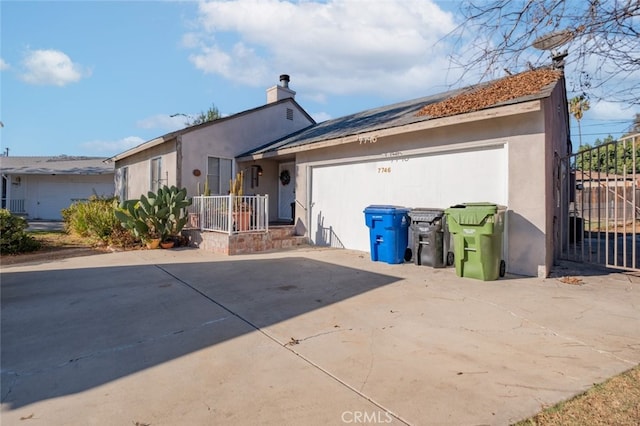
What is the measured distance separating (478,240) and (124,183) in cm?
1610

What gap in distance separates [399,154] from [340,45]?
3770mm

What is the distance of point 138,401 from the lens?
2316mm

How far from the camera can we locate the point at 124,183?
1625 cm

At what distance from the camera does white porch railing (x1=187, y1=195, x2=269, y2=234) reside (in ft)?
29.7

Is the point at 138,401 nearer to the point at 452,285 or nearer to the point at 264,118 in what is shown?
the point at 452,285

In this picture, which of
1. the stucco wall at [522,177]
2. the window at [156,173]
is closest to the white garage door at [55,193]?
the window at [156,173]

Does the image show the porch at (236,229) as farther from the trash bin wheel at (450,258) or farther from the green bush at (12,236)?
the trash bin wheel at (450,258)

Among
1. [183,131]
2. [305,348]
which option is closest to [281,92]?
[183,131]

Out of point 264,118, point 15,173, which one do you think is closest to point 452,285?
point 264,118

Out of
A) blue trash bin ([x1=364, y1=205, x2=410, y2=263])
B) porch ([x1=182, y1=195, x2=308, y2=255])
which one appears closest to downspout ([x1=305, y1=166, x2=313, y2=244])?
porch ([x1=182, y1=195, x2=308, y2=255])

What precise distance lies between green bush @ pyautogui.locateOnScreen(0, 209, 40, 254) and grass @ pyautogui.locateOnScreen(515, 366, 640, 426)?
Answer: 11.2m

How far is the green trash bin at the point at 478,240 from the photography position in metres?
5.76

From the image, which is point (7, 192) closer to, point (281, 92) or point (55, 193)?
point (55, 193)

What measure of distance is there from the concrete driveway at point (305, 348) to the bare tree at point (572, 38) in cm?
257
